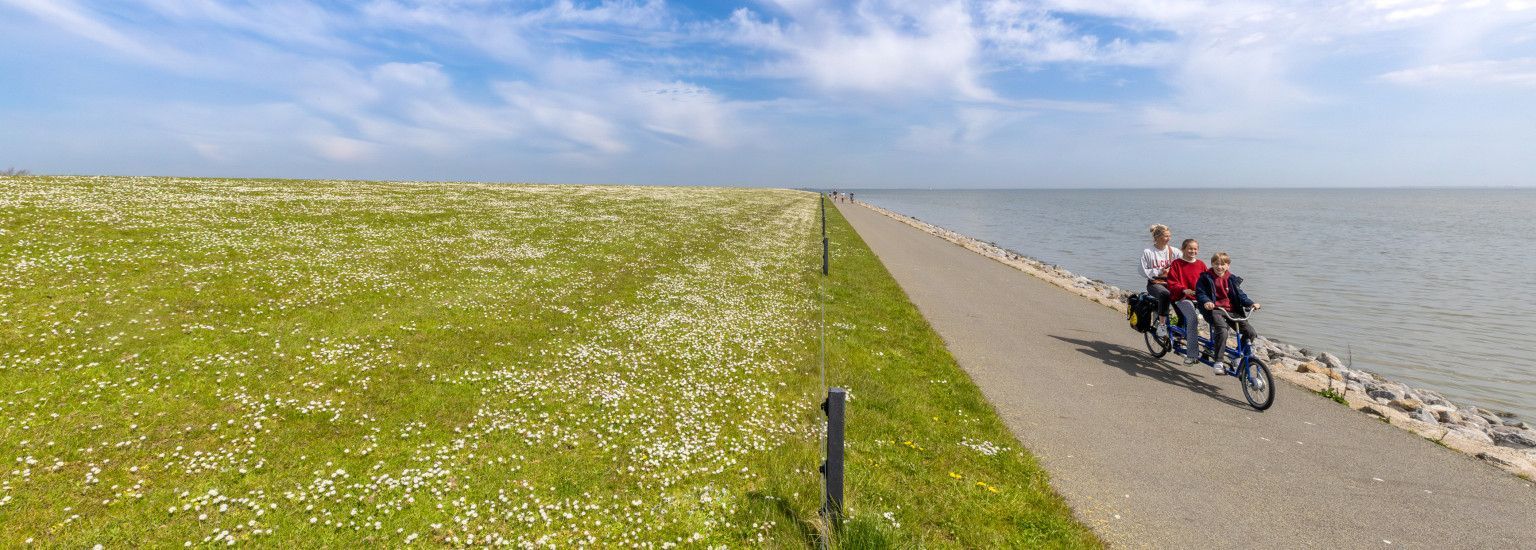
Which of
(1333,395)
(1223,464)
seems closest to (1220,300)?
(1333,395)

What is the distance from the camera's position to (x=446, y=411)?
32.3 ft

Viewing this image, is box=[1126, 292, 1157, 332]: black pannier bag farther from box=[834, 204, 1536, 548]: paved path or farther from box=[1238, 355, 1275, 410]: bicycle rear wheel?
box=[1238, 355, 1275, 410]: bicycle rear wheel

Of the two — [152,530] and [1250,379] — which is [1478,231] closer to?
[1250,379]

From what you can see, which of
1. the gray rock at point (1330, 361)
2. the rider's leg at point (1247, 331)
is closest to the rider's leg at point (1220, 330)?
the rider's leg at point (1247, 331)

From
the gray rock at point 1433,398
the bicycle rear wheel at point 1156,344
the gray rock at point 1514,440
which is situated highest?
the bicycle rear wheel at point 1156,344

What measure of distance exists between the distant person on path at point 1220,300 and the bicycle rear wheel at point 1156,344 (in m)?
1.82

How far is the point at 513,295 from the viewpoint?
17953 mm

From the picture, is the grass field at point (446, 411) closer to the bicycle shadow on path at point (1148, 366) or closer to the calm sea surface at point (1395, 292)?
the bicycle shadow on path at point (1148, 366)

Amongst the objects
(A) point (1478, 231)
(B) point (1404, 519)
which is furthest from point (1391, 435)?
(A) point (1478, 231)

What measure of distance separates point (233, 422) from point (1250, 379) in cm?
1886

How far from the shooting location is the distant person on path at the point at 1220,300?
1187 centimetres

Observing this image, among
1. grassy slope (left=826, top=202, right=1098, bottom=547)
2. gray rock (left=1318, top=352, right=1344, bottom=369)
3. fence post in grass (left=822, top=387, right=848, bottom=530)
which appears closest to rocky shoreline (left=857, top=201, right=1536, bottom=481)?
gray rock (left=1318, top=352, right=1344, bottom=369)

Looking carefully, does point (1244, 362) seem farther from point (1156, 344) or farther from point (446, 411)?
point (446, 411)

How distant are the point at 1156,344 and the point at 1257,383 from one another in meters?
3.91
